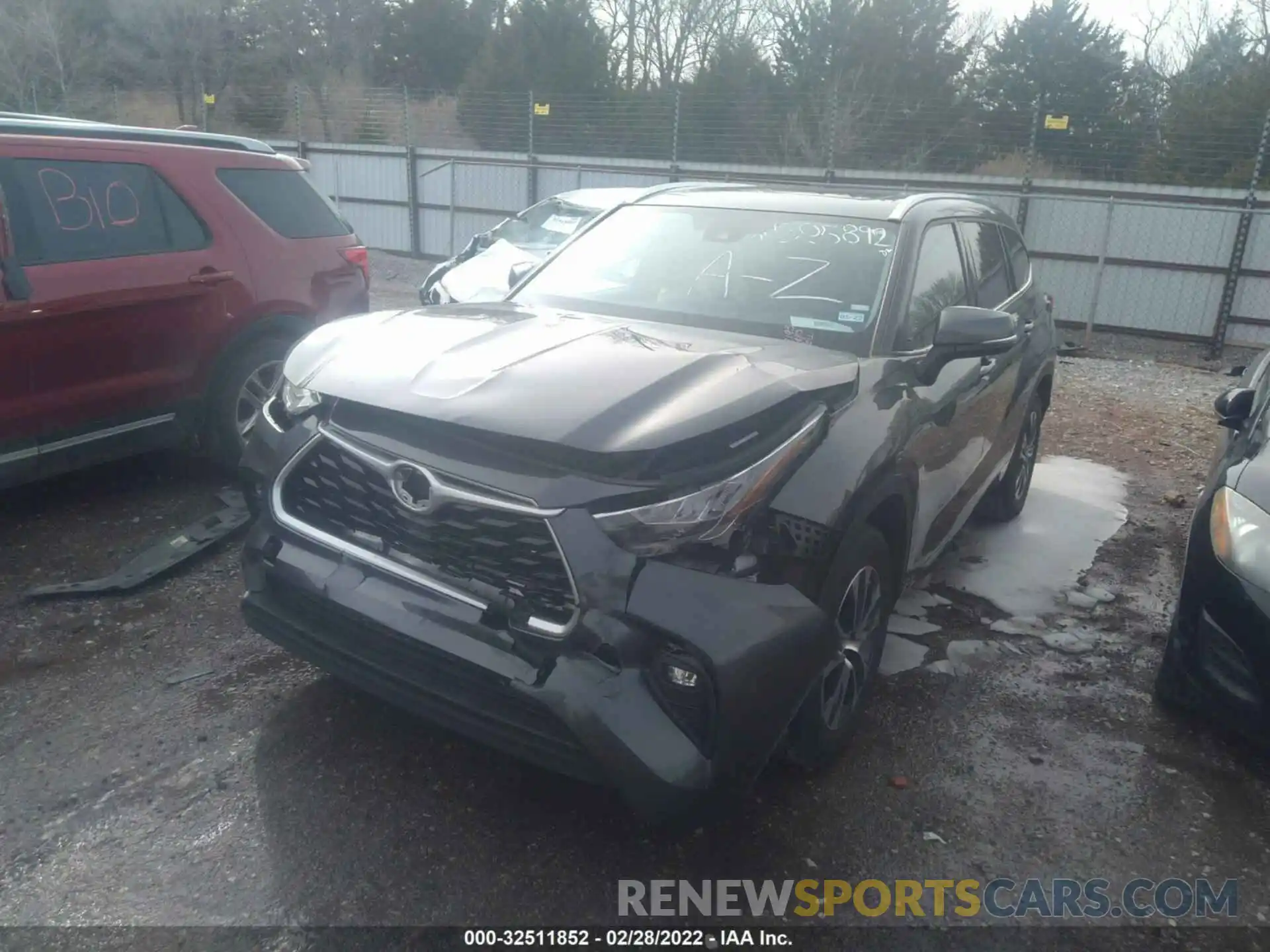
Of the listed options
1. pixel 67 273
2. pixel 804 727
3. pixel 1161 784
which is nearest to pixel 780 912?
pixel 804 727

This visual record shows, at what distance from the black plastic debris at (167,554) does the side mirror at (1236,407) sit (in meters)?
4.22

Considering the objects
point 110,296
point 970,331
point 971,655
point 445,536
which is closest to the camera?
point 445,536

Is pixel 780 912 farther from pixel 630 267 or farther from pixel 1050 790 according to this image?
pixel 630 267

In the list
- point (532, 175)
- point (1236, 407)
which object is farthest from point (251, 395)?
point (532, 175)

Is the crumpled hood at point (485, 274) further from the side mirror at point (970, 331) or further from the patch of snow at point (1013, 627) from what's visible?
the side mirror at point (970, 331)

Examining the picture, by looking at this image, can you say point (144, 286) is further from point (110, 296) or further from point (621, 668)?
point (621, 668)

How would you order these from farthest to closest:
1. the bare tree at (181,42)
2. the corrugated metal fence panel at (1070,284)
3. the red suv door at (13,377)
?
the bare tree at (181,42) → the corrugated metal fence panel at (1070,284) → the red suv door at (13,377)

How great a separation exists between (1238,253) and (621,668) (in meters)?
12.4

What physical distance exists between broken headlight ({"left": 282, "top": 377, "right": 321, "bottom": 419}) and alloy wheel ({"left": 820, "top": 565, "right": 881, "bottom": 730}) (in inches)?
64.1

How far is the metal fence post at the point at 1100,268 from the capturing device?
1231 centimetres

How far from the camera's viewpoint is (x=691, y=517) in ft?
7.93

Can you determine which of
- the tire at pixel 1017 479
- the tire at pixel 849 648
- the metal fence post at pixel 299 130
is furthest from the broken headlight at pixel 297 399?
the metal fence post at pixel 299 130

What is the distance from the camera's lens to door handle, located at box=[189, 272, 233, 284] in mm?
5012

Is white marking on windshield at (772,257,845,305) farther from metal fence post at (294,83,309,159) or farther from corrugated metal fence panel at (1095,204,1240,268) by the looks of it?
metal fence post at (294,83,309,159)
